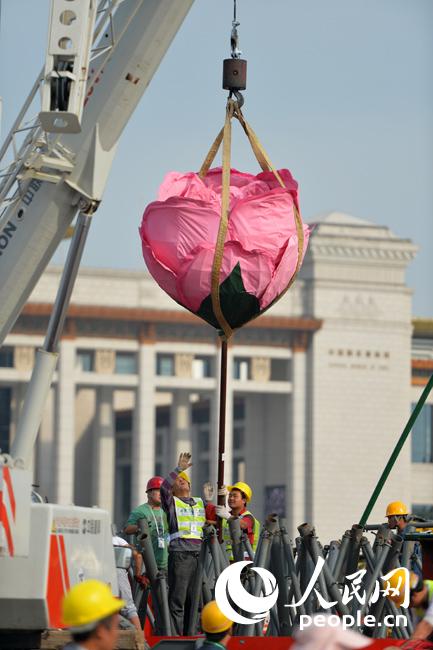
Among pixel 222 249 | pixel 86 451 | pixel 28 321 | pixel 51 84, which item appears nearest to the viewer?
pixel 51 84

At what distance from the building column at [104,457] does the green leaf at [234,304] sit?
97846 mm

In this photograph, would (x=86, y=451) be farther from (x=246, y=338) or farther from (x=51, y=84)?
(x=51, y=84)

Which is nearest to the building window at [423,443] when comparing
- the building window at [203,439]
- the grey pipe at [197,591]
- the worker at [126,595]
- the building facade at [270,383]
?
the building facade at [270,383]

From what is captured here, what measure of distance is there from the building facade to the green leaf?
313ft

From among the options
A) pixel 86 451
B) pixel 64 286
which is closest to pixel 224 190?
pixel 64 286

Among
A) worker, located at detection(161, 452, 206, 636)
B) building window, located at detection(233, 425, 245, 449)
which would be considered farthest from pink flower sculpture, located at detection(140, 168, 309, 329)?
building window, located at detection(233, 425, 245, 449)

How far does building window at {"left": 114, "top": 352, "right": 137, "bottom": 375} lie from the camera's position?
117 m

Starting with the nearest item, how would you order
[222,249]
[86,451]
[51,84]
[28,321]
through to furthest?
[51,84] < [222,249] < [28,321] < [86,451]

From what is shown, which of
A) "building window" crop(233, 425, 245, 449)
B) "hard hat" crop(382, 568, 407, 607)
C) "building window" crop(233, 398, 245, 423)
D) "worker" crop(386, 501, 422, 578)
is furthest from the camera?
"building window" crop(233, 398, 245, 423)

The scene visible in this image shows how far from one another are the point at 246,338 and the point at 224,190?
338 feet

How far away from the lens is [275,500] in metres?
119

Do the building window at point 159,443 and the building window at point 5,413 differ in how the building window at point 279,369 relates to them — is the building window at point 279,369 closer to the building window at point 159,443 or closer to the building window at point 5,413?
the building window at point 159,443

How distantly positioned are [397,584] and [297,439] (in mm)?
101389

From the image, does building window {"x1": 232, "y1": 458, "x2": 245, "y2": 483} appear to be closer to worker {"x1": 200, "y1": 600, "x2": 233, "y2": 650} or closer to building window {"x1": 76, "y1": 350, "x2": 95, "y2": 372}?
building window {"x1": 76, "y1": 350, "x2": 95, "y2": 372}
